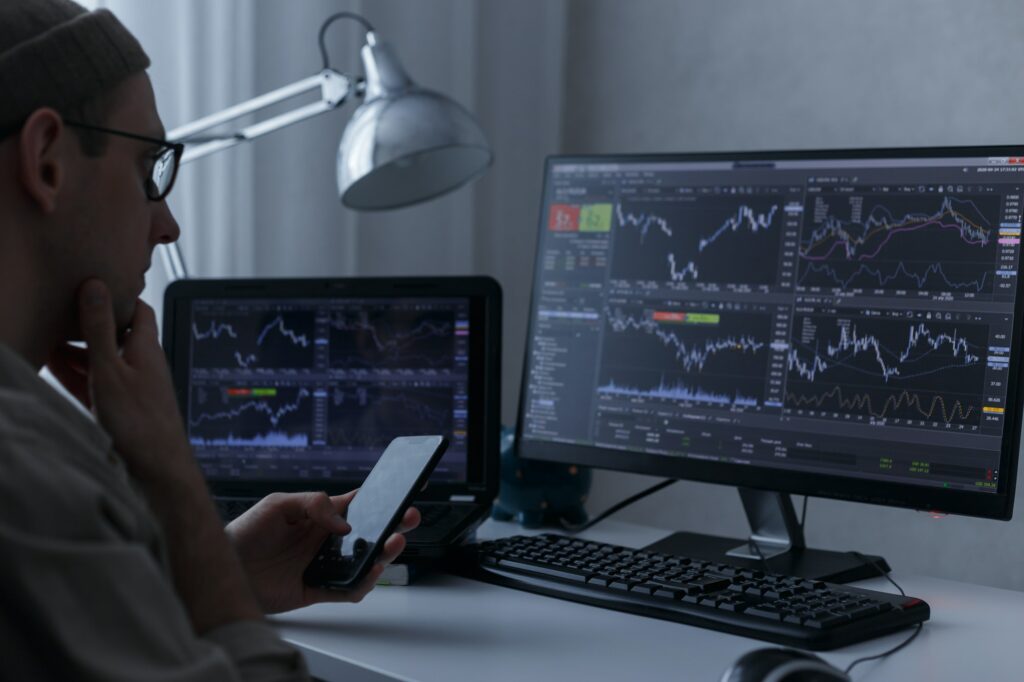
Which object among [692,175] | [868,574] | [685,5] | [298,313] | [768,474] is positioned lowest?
[868,574]

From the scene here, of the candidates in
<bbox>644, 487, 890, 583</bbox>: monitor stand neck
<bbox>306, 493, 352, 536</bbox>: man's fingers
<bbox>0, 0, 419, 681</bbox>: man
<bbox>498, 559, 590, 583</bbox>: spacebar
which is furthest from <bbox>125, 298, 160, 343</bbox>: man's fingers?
<bbox>644, 487, 890, 583</bbox>: monitor stand neck

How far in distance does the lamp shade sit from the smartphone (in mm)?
490

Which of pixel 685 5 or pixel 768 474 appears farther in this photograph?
pixel 685 5

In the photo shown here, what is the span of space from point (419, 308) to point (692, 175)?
15.6 inches

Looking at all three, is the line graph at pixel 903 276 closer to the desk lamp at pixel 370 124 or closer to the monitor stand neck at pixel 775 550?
the monitor stand neck at pixel 775 550

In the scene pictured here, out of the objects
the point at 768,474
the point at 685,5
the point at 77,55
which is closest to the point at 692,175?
the point at 768,474

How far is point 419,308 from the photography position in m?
1.45

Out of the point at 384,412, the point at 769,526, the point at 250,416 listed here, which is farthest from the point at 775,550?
the point at 250,416

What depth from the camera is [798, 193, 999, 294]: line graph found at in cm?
121

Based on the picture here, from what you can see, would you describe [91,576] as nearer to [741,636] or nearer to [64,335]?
[64,335]

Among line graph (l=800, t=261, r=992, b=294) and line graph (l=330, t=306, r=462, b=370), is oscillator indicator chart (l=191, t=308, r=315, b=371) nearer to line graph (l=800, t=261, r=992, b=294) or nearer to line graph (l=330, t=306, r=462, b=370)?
line graph (l=330, t=306, r=462, b=370)

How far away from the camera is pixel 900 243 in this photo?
124 cm

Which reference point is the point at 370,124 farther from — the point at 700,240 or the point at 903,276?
the point at 903,276

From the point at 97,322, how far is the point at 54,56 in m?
0.19
